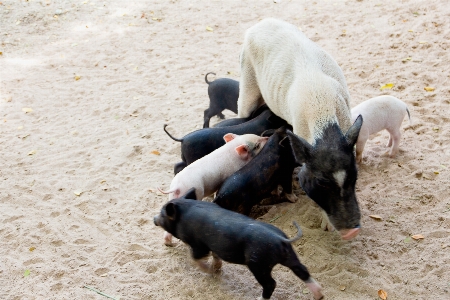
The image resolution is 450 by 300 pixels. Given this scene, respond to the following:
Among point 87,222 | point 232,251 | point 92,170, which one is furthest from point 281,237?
point 92,170

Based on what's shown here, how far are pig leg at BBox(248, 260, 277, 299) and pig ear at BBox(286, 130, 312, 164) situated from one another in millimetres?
902

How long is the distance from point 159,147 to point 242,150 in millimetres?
1643

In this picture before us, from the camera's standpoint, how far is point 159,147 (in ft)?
19.1

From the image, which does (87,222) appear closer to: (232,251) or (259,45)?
(232,251)

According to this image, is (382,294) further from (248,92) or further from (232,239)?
(248,92)

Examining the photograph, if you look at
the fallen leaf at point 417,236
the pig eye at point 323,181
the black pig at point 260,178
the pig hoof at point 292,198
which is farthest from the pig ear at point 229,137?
the fallen leaf at point 417,236

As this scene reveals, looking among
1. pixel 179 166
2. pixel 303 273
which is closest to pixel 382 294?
pixel 303 273

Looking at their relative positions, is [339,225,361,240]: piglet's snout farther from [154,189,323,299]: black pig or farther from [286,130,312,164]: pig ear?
[286,130,312,164]: pig ear

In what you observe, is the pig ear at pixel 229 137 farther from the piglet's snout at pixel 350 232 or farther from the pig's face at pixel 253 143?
the piglet's snout at pixel 350 232

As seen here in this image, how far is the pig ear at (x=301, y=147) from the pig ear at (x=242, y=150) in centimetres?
93

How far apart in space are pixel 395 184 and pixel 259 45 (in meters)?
2.00

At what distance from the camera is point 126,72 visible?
8.01m

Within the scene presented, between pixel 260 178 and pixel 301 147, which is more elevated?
pixel 301 147

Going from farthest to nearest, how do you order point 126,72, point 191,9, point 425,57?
point 191,9 → point 126,72 → point 425,57
